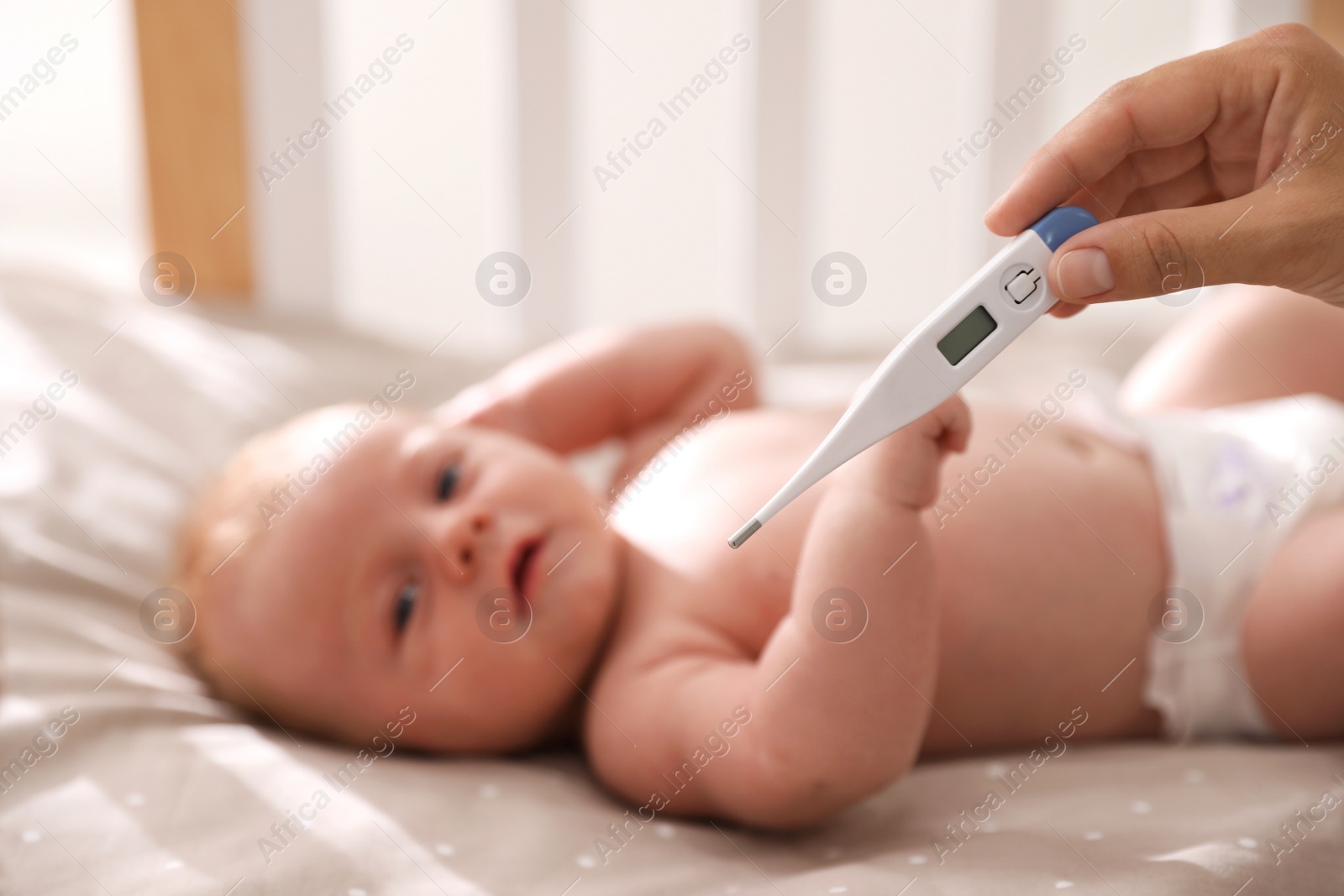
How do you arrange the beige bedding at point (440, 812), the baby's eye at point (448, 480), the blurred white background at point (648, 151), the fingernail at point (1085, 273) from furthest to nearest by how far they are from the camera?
1. the blurred white background at point (648, 151)
2. the baby's eye at point (448, 480)
3. the beige bedding at point (440, 812)
4. the fingernail at point (1085, 273)

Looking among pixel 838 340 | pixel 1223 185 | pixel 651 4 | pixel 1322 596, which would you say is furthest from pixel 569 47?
pixel 1322 596

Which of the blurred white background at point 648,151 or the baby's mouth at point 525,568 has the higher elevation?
the blurred white background at point 648,151

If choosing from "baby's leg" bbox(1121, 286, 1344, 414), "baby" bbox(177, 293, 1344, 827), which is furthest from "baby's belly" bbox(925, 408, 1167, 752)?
"baby's leg" bbox(1121, 286, 1344, 414)

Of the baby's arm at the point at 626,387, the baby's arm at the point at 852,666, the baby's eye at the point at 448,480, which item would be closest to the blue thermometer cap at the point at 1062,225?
the baby's arm at the point at 852,666

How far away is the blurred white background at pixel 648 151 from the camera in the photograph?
1433 mm

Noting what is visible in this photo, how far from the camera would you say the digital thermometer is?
552 mm

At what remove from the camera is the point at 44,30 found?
5.95ft

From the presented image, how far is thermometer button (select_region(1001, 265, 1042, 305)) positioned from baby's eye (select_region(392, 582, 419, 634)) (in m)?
0.53

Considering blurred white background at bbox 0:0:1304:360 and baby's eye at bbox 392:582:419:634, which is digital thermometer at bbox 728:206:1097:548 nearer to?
baby's eye at bbox 392:582:419:634

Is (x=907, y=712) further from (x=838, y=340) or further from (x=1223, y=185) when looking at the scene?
(x=838, y=340)

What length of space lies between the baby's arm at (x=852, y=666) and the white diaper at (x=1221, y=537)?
0.28m

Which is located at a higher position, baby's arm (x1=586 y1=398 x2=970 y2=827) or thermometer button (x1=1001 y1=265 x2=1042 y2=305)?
thermometer button (x1=1001 y1=265 x2=1042 y2=305)

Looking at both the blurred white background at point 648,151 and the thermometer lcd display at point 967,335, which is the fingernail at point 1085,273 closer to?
the thermometer lcd display at point 967,335

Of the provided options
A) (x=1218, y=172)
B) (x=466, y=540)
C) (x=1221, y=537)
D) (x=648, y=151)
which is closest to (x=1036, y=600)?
(x=1221, y=537)
